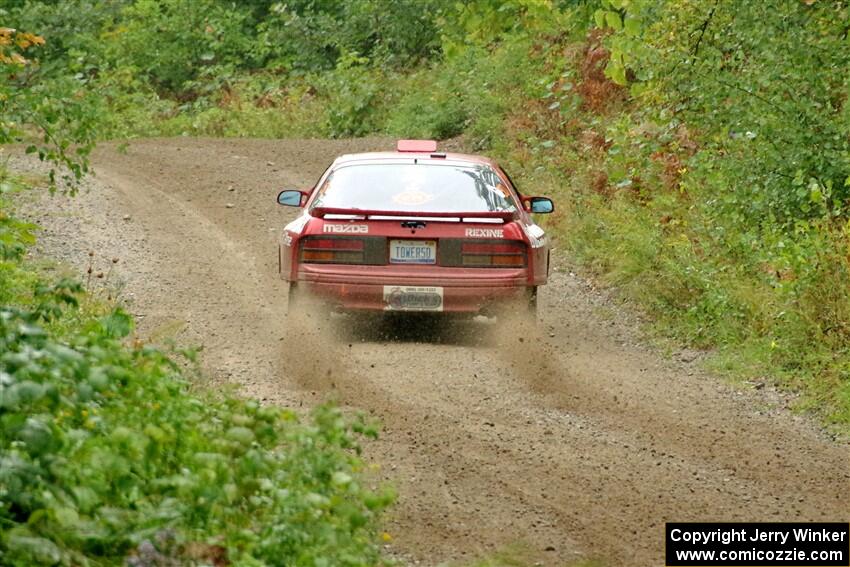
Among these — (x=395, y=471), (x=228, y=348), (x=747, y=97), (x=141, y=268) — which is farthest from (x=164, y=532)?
(x=141, y=268)

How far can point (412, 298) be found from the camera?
11.4m

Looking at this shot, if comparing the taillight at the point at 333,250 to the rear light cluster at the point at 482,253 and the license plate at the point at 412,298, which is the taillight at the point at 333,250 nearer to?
the license plate at the point at 412,298

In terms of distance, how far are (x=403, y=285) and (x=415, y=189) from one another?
988mm

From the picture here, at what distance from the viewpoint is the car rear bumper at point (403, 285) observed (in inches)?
447

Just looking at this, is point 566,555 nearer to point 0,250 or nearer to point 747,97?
point 0,250

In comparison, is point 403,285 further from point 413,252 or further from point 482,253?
point 482,253

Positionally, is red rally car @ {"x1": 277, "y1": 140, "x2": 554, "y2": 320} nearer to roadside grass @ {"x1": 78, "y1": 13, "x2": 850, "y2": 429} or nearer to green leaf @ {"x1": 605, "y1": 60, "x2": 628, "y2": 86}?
green leaf @ {"x1": 605, "y1": 60, "x2": 628, "y2": 86}

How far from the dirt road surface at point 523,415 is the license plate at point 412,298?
35 centimetres

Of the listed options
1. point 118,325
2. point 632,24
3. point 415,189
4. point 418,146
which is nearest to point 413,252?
point 415,189

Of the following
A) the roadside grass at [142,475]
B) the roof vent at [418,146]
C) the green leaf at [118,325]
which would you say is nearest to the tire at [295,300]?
the roof vent at [418,146]

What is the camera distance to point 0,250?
784cm

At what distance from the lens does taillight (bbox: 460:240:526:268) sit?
11.5 metres

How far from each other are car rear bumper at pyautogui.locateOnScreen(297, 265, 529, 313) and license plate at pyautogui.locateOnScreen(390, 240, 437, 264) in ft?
0.20

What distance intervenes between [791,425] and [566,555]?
368 centimetres
